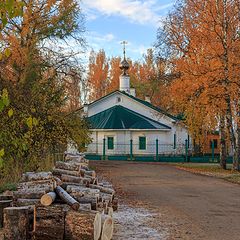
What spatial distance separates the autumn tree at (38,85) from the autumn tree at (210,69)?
633 centimetres

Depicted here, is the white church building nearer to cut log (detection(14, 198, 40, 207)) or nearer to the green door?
the green door

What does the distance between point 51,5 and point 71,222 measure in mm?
19234

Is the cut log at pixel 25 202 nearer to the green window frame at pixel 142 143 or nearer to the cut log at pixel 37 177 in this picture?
the cut log at pixel 37 177

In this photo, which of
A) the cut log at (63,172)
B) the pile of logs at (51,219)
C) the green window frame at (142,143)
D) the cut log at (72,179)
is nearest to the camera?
the pile of logs at (51,219)

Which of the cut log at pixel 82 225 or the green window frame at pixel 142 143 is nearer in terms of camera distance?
Result: the cut log at pixel 82 225

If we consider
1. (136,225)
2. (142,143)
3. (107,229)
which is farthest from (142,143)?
(107,229)

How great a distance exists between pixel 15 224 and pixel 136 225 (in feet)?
9.76

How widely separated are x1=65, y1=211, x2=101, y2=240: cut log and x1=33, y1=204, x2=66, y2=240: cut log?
0.37 feet

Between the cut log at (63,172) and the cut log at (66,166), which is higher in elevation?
the cut log at (66,166)

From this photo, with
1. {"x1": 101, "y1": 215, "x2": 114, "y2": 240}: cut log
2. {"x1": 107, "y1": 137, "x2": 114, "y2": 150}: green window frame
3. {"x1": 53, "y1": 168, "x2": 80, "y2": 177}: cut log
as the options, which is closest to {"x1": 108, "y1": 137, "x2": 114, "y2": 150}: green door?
{"x1": 107, "y1": 137, "x2": 114, "y2": 150}: green window frame

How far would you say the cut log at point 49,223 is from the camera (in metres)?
7.98

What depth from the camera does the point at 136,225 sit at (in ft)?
32.2

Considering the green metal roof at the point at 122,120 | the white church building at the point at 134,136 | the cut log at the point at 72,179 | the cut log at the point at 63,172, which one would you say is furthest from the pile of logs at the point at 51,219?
the green metal roof at the point at 122,120

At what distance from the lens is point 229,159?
37469 millimetres
